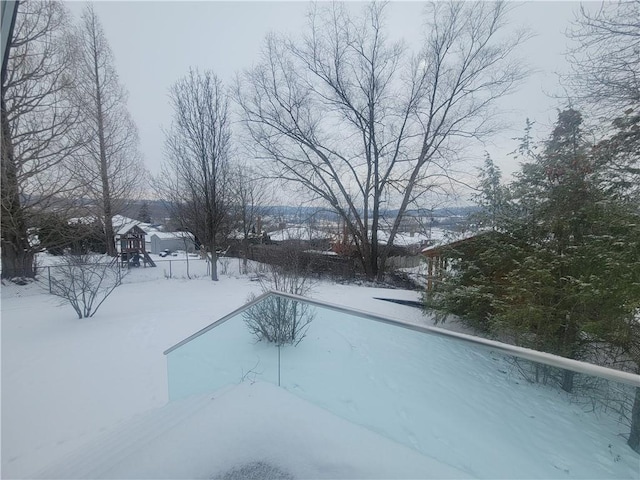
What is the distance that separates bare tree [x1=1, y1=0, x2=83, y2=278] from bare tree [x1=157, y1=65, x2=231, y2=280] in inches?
134

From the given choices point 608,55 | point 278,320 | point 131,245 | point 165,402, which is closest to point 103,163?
point 131,245

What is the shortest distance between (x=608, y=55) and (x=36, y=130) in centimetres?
1309

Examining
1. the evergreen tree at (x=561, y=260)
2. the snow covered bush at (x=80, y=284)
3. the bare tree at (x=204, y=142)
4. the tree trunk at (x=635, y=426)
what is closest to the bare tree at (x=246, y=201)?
the bare tree at (x=204, y=142)

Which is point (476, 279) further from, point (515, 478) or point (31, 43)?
point (31, 43)

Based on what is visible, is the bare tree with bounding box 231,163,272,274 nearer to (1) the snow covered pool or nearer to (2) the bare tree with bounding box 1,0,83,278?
(2) the bare tree with bounding box 1,0,83,278

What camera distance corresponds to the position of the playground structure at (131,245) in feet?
38.5

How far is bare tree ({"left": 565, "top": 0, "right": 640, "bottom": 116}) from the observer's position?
398cm

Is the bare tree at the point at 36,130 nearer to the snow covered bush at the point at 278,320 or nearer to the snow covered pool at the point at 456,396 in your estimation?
the snow covered bush at the point at 278,320

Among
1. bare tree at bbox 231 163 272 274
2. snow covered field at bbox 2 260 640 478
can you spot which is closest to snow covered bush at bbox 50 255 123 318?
snow covered field at bbox 2 260 640 478

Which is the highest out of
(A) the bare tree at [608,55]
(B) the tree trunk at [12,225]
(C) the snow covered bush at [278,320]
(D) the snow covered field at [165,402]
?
(A) the bare tree at [608,55]

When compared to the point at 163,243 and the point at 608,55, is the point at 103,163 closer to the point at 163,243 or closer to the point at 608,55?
the point at 608,55

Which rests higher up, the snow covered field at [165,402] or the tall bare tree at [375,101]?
the tall bare tree at [375,101]

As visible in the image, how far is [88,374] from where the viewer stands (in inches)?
148

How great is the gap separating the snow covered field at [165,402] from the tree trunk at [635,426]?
0.04m
